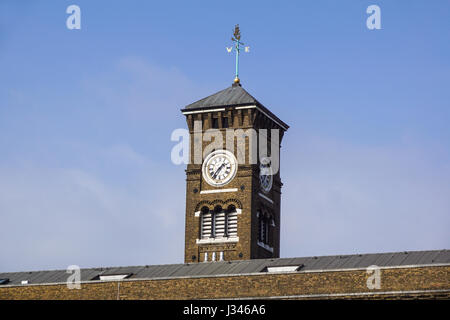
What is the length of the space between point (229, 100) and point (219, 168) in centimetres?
528

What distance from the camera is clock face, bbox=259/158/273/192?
82250 mm

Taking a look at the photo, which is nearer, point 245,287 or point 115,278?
point 245,287

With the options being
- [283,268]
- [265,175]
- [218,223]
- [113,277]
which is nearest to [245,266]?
[283,268]

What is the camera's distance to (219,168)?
81625 millimetres

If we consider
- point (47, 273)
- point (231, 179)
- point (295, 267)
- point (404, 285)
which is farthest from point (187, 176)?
point (404, 285)

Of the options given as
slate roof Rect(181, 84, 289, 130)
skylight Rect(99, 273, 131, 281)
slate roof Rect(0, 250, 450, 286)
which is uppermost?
slate roof Rect(181, 84, 289, 130)

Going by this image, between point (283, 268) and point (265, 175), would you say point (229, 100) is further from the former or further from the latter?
point (283, 268)

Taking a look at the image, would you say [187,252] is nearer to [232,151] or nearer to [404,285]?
[232,151]

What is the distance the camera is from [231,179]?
8112cm

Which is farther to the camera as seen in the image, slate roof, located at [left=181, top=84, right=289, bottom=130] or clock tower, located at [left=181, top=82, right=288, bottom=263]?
slate roof, located at [left=181, top=84, right=289, bottom=130]

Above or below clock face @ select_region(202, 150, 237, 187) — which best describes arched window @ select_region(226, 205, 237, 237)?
below

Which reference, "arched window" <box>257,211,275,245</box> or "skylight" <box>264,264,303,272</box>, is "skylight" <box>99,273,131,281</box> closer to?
"skylight" <box>264,264,303,272</box>

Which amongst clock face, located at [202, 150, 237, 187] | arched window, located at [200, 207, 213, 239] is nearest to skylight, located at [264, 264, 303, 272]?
arched window, located at [200, 207, 213, 239]

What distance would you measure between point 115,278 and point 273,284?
37.5 ft
